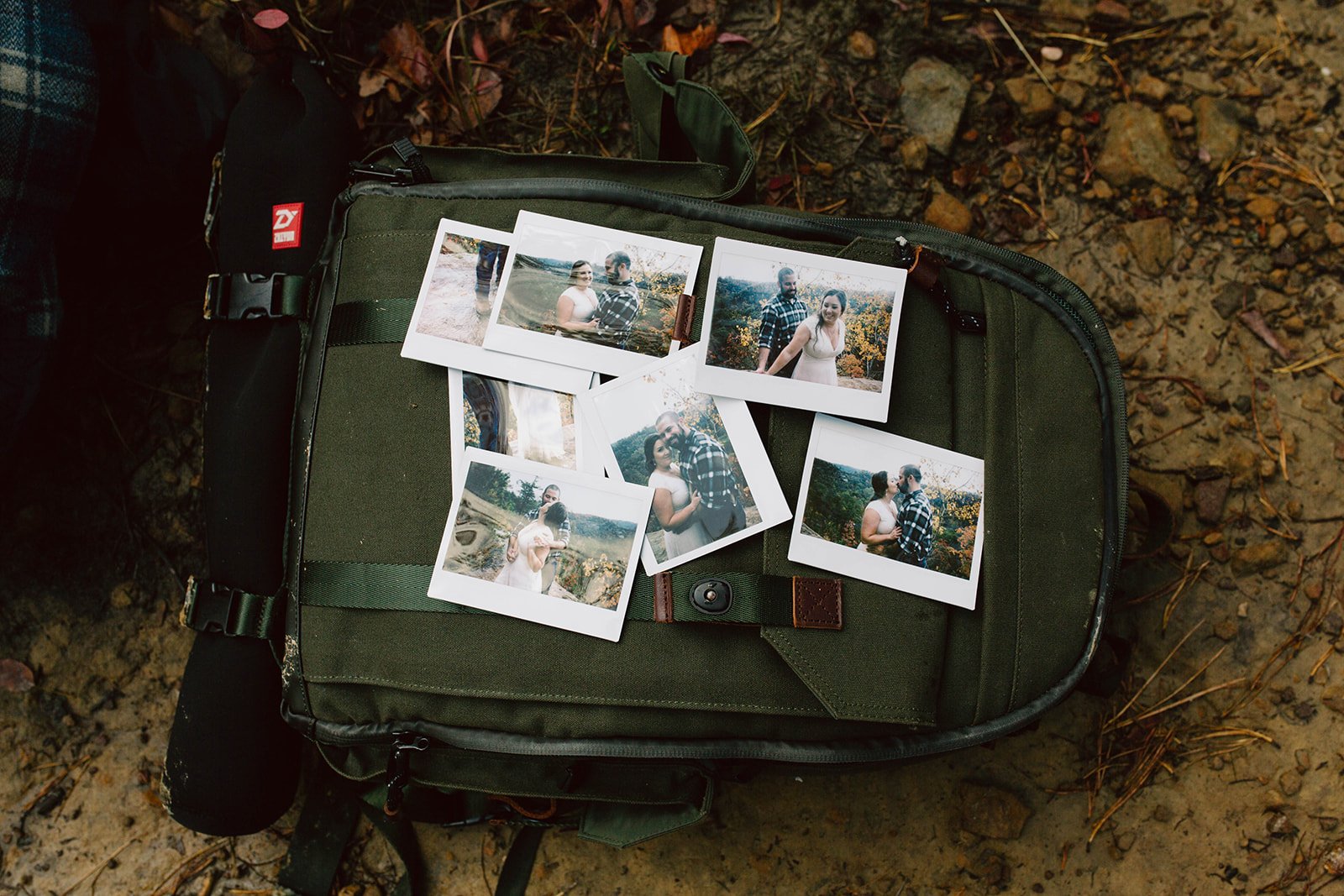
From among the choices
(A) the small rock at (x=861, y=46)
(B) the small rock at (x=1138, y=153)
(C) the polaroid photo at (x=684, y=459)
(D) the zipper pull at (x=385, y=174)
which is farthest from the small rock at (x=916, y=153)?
(D) the zipper pull at (x=385, y=174)

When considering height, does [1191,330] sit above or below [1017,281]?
below

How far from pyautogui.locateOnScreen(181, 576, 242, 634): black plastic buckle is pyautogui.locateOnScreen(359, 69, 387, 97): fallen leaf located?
1.08 meters

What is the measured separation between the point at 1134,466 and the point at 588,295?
1232 millimetres

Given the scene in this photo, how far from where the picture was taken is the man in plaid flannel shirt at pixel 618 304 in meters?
1.31

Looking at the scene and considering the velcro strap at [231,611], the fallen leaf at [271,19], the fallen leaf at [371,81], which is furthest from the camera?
the fallen leaf at [371,81]

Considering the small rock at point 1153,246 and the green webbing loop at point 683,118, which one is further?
the small rock at point 1153,246

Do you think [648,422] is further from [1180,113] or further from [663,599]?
[1180,113]

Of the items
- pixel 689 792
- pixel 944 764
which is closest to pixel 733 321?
pixel 689 792

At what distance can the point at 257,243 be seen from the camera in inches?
56.9

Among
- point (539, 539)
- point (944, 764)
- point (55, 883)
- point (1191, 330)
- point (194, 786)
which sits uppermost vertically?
point (1191, 330)

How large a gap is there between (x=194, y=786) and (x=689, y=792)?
2.86 ft

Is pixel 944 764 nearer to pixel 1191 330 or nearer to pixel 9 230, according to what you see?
pixel 1191 330

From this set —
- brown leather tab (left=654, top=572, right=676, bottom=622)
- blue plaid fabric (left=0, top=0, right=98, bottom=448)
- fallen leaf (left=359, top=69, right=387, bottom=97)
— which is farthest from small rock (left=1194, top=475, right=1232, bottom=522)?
blue plaid fabric (left=0, top=0, right=98, bottom=448)

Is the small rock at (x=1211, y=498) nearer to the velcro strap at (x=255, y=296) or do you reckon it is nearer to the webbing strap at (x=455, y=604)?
the webbing strap at (x=455, y=604)
